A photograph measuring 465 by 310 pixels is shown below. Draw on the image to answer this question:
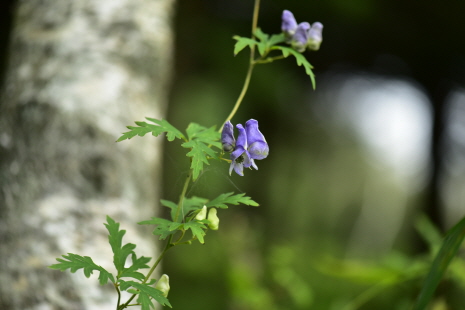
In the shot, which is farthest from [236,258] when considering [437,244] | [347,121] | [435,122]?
[347,121]

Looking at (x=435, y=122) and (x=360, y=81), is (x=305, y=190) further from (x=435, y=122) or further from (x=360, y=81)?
(x=435, y=122)

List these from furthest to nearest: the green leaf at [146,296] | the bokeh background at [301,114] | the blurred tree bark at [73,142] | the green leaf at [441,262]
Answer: the bokeh background at [301,114] → the blurred tree bark at [73,142] → the green leaf at [441,262] → the green leaf at [146,296]

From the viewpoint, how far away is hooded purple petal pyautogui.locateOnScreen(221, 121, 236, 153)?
1.55ft

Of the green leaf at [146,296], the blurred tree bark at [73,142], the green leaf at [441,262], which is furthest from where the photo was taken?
the blurred tree bark at [73,142]

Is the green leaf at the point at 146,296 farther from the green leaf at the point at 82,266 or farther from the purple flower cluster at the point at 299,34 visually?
the purple flower cluster at the point at 299,34

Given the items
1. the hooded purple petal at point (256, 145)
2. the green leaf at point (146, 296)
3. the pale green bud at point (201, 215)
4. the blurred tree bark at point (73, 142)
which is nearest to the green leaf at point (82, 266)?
the green leaf at point (146, 296)

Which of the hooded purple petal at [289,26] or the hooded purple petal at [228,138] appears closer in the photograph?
the hooded purple petal at [228,138]

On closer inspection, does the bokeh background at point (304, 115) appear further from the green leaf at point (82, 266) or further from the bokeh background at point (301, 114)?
the green leaf at point (82, 266)

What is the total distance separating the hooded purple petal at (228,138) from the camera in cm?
47

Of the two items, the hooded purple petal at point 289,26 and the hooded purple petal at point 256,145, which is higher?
the hooded purple petal at point 289,26

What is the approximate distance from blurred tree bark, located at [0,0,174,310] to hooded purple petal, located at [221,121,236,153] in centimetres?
51

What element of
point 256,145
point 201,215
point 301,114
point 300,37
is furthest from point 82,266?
point 301,114

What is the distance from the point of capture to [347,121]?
6.35 meters

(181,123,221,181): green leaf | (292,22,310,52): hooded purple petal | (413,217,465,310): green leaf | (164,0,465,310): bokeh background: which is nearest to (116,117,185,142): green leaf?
(181,123,221,181): green leaf
